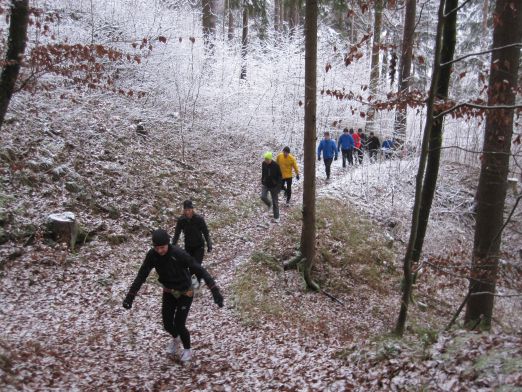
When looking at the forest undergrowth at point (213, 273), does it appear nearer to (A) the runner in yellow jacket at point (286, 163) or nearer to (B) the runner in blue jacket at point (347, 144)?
(A) the runner in yellow jacket at point (286, 163)

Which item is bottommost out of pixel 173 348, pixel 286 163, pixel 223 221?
pixel 173 348

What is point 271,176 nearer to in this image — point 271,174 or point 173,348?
point 271,174

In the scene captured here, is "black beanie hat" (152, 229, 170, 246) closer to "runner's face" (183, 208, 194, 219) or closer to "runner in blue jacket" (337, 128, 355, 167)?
"runner's face" (183, 208, 194, 219)

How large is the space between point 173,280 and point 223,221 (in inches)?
269

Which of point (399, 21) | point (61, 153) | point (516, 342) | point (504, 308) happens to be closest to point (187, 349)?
point (516, 342)

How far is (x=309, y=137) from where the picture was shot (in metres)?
8.91

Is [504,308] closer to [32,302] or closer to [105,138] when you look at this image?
[32,302]

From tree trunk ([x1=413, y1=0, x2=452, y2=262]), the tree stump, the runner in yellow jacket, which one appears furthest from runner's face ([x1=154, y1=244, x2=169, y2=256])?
the runner in yellow jacket

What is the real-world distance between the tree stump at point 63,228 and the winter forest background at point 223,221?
0.13 meters

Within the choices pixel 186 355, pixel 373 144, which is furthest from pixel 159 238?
pixel 373 144

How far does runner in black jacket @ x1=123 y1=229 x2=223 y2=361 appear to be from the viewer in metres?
5.53

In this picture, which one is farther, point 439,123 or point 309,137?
point 309,137

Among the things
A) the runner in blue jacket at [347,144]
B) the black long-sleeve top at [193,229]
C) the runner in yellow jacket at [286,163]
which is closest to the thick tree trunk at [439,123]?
the black long-sleeve top at [193,229]

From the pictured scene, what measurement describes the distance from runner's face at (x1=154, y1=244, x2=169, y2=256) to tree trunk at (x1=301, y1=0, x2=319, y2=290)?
4.40 meters
